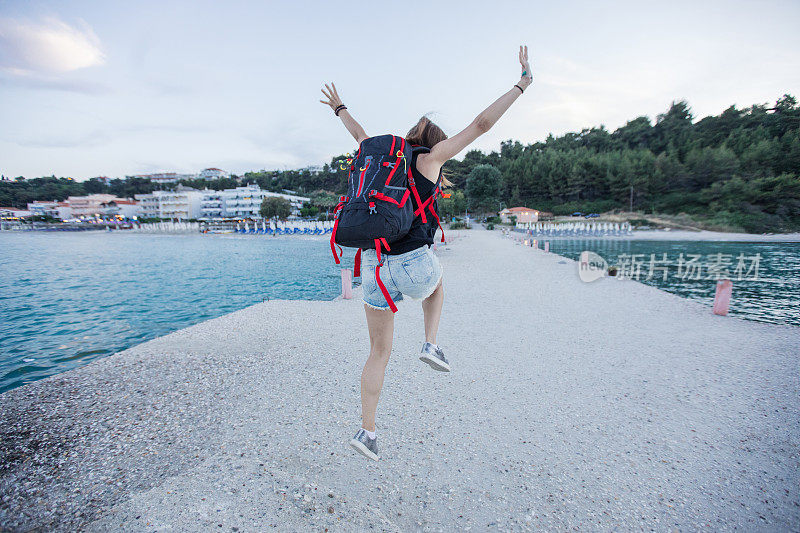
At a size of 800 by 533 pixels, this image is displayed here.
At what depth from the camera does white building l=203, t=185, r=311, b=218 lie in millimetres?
86562

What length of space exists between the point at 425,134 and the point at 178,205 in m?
111

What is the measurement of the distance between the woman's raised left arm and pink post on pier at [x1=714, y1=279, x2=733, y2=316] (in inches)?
283

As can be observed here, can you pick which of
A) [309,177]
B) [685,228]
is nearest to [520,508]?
[685,228]

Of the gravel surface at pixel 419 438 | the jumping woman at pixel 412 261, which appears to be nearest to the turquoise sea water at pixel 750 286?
the gravel surface at pixel 419 438

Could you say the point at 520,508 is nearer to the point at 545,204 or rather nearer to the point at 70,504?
the point at 70,504

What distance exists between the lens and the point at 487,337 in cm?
497

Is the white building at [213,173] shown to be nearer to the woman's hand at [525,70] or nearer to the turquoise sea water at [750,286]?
the turquoise sea water at [750,286]

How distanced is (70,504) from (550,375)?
400cm

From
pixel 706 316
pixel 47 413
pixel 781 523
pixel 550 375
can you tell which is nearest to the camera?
pixel 781 523

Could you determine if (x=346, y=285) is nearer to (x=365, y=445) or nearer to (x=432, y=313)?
(x=432, y=313)

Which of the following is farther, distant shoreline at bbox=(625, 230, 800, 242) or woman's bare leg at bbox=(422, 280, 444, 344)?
distant shoreline at bbox=(625, 230, 800, 242)

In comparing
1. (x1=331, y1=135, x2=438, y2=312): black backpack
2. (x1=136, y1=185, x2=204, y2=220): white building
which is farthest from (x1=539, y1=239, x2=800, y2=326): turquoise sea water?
(x1=136, y1=185, x2=204, y2=220): white building

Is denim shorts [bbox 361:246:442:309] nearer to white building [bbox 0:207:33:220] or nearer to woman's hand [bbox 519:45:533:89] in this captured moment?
woman's hand [bbox 519:45:533:89]

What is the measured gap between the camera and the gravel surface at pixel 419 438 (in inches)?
73.7
